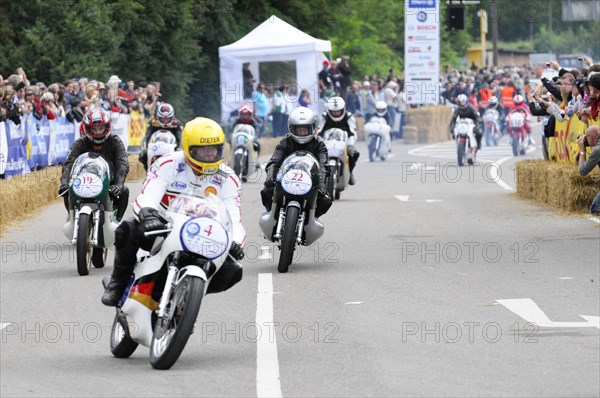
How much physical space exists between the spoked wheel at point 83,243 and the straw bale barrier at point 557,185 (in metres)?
8.06

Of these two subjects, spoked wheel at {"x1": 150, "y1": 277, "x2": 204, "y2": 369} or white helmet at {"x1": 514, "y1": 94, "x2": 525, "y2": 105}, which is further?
white helmet at {"x1": 514, "y1": 94, "x2": 525, "y2": 105}

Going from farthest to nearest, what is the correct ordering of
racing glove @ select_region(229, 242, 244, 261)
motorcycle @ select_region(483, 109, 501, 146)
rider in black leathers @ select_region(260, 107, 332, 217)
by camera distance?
motorcycle @ select_region(483, 109, 501, 146), rider in black leathers @ select_region(260, 107, 332, 217), racing glove @ select_region(229, 242, 244, 261)

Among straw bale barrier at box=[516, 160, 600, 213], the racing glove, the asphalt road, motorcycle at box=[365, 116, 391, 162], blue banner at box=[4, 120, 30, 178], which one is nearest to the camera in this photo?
the asphalt road

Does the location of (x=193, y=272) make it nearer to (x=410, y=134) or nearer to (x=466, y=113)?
(x=466, y=113)

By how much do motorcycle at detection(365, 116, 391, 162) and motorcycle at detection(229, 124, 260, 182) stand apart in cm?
895

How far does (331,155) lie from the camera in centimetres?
2294

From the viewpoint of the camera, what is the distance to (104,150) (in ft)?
50.7

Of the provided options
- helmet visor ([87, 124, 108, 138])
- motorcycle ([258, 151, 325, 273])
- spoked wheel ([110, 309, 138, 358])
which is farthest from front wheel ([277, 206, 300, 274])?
spoked wheel ([110, 309, 138, 358])

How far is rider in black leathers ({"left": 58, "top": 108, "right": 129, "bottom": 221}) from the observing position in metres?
15.1

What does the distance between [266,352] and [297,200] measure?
5.07 metres

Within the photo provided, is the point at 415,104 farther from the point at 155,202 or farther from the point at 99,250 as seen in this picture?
the point at 155,202

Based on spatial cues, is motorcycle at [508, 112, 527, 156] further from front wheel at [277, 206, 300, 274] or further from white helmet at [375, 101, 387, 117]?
front wheel at [277, 206, 300, 274]

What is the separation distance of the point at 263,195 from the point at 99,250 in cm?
175

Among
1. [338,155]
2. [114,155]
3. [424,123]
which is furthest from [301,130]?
[424,123]
